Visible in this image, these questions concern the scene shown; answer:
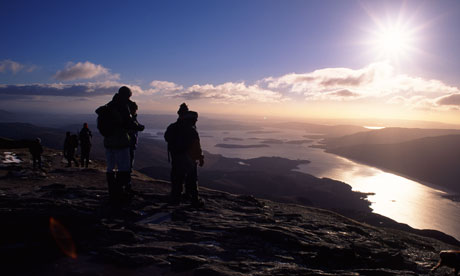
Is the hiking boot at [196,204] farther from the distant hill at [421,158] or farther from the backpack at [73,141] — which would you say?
the distant hill at [421,158]

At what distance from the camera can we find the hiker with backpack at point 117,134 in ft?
22.1

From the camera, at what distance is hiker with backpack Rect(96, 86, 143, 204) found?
6.73 metres

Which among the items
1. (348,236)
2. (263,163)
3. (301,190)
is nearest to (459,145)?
(263,163)

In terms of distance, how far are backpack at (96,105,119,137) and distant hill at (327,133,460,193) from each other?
143698mm

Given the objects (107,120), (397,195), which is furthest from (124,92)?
(397,195)

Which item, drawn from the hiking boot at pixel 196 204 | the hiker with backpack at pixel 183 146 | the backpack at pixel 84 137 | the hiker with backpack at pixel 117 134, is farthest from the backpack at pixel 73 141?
the hiking boot at pixel 196 204

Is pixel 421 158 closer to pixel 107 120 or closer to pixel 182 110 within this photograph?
pixel 182 110

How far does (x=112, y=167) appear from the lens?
7.09 metres

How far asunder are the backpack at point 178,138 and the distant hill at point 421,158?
141 metres

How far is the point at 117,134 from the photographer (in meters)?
6.88

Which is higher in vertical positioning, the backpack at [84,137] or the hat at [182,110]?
the hat at [182,110]

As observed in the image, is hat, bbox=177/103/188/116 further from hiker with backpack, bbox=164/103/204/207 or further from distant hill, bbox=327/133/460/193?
distant hill, bbox=327/133/460/193

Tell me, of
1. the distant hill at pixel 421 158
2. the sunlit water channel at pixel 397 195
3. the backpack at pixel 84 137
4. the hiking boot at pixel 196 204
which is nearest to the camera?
the hiking boot at pixel 196 204

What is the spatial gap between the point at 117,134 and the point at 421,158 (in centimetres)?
18726
